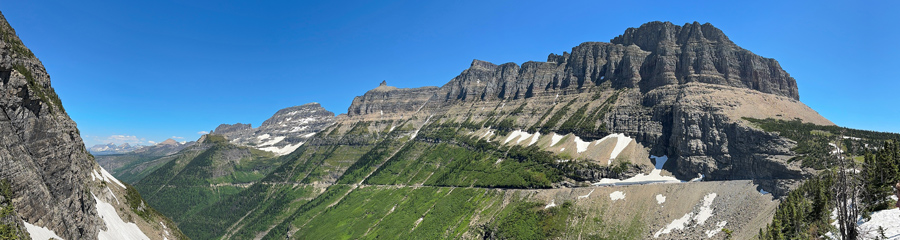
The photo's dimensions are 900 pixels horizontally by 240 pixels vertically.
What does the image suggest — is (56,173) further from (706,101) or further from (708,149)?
(706,101)

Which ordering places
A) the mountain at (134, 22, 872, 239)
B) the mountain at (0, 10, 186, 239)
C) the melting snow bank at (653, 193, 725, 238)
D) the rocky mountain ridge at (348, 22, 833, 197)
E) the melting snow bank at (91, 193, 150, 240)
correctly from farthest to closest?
the rocky mountain ridge at (348, 22, 833, 197) < the mountain at (134, 22, 872, 239) < the melting snow bank at (653, 193, 725, 238) < the melting snow bank at (91, 193, 150, 240) < the mountain at (0, 10, 186, 239)

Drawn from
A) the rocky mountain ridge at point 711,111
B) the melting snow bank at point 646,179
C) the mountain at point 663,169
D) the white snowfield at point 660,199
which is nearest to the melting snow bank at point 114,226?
the mountain at point 663,169

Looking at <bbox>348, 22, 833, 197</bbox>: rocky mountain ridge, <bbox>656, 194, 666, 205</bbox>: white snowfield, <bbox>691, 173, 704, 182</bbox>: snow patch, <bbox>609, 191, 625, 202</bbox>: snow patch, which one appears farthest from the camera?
<bbox>691, 173, 704, 182</bbox>: snow patch

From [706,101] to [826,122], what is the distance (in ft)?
Answer: 171

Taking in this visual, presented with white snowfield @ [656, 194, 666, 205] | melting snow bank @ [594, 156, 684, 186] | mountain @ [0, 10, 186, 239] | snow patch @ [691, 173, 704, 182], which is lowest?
white snowfield @ [656, 194, 666, 205]

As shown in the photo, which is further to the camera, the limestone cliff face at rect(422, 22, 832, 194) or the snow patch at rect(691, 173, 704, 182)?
the snow patch at rect(691, 173, 704, 182)

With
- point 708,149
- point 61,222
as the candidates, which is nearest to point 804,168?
point 708,149

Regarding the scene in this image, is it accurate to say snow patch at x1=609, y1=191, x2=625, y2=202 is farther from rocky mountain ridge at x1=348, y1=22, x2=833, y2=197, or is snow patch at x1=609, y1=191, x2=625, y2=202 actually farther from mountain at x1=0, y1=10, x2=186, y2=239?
mountain at x1=0, y1=10, x2=186, y2=239

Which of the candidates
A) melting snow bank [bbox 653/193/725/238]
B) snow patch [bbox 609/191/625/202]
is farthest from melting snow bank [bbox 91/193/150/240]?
snow patch [bbox 609/191/625/202]

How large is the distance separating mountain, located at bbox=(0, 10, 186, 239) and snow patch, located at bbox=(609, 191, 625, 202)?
132193mm

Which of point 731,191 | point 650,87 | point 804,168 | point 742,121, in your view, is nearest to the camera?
point 804,168

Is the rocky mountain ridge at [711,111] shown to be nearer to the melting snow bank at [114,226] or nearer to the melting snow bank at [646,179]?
the melting snow bank at [646,179]

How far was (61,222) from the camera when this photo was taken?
170 feet

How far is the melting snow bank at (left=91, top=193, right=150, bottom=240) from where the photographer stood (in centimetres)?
6850
